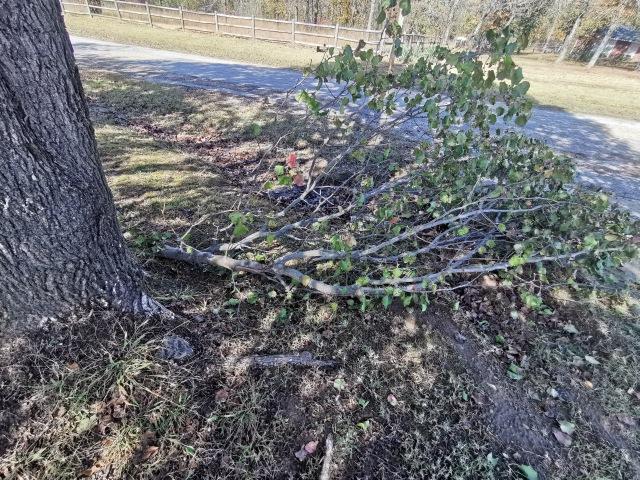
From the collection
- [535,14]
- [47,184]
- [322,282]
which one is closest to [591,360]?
[322,282]

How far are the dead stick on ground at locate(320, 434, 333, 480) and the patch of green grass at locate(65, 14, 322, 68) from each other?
1237 centimetres

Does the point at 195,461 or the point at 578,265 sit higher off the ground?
the point at 578,265

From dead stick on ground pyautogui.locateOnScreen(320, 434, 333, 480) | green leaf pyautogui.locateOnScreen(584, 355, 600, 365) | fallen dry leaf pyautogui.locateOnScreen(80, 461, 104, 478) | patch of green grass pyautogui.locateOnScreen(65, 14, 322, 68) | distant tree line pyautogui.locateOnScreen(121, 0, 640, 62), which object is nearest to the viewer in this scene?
fallen dry leaf pyautogui.locateOnScreen(80, 461, 104, 478)

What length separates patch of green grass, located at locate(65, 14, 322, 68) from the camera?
42.8ft

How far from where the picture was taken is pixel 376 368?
2.23 meters

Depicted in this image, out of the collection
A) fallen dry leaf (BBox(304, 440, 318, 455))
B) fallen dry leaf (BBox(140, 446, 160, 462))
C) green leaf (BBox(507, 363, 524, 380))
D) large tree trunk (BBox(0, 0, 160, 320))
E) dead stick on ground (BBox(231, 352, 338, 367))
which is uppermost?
large tree trunk (BBox(0, 0, 160, 320))

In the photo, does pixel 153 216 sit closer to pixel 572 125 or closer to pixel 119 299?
pixel 119 299

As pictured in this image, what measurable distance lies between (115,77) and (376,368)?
370 inches

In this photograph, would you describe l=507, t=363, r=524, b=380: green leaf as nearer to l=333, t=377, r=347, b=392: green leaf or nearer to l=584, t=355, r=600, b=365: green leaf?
l=584, t=355, r=600, b=365: green leaf

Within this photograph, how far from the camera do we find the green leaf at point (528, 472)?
1.89m

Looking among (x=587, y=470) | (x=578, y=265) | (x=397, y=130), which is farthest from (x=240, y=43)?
(x=587, y=470)

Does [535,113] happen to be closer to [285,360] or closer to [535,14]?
[285,360]

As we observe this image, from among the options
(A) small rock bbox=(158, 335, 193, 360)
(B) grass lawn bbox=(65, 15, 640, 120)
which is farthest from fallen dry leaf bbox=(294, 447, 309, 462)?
(B) grass lawn bbox=(65, 15, 640, 120)

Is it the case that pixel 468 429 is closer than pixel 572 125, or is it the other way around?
pixel 468 429
